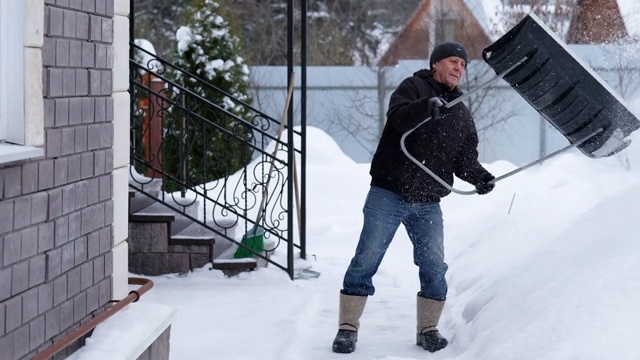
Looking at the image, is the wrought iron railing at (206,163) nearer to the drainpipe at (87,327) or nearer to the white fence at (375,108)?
the drainpipe at (87,327)

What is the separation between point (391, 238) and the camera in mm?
5531

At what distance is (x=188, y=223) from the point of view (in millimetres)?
8406

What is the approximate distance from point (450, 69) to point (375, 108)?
13447 mm

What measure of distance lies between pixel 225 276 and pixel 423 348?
242 cm

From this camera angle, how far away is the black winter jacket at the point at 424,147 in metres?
5.39

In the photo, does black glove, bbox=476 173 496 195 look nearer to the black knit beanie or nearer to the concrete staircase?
the black knit beanie

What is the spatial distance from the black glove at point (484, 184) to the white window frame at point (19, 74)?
272cm

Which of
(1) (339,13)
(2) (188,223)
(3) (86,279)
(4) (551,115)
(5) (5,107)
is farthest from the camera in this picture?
(1) (339,13)

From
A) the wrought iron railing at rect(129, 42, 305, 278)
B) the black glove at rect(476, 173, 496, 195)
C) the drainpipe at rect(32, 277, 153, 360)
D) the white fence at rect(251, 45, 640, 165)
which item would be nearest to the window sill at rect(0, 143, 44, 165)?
the drainpipe at rect(32, 277, 153, 360)

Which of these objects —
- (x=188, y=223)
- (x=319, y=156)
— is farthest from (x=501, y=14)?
(x=188, y=223)

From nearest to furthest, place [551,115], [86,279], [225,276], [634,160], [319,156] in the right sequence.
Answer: [86,279]
[551,115]
[225,276]
[634,160]
[319,156]

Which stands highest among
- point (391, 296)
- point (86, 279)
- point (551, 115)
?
point (551, 115)

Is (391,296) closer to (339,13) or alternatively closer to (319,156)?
(319,156)

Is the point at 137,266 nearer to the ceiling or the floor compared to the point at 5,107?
nearer to the floor
